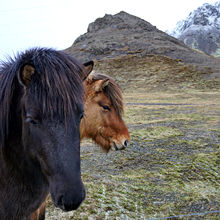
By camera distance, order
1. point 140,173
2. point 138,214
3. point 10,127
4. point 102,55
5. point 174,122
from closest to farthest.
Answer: point 10,127
point 138,214
point 140,173
point 174,122
point 102,55

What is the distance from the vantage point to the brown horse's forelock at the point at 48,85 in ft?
4.80

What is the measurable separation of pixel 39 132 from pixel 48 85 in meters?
0.31

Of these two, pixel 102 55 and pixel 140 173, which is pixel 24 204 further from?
pixel 102 55

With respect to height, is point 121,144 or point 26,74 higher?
point 26,74

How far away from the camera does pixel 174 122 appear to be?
10398 mm

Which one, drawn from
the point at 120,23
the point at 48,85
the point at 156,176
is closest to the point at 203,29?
the point at 120,23

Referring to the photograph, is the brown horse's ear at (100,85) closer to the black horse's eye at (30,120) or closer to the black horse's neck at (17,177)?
the black horse's neck at (17,177)

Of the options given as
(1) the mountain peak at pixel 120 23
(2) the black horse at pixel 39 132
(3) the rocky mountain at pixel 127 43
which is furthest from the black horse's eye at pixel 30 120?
(1) the mountain peak at pixel 120 23

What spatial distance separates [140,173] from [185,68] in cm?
2842

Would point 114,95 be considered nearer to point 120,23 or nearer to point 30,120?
point 30,120

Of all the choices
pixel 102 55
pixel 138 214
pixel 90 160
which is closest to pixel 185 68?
pixel 102 55

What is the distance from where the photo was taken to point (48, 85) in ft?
4.83

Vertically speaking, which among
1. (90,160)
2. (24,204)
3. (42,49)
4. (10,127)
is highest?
(42,49)

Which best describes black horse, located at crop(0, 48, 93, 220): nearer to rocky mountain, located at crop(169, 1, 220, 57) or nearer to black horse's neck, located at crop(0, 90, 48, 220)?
black horse's neck, located at crop(0, 90, 48, 220)
